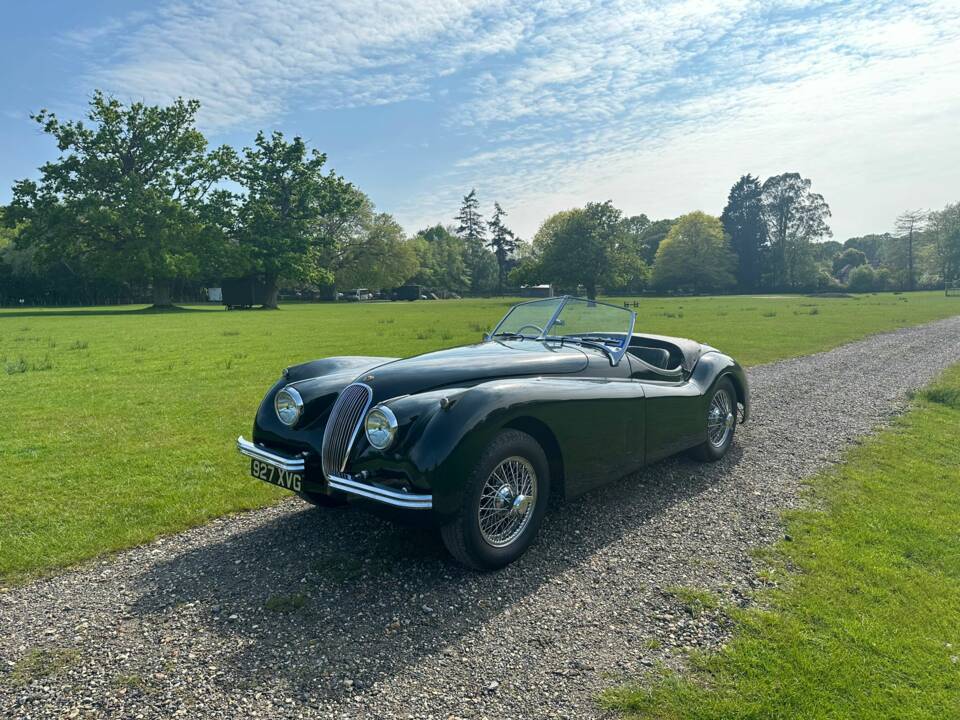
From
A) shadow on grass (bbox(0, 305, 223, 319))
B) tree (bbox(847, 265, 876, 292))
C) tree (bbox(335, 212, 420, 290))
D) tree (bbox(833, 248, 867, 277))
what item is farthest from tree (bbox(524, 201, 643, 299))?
tree (bbox(833, 248, 867, 277))

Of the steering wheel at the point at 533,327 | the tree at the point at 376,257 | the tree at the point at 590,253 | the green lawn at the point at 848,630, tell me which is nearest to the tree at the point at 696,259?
the tree at the point at 590,253

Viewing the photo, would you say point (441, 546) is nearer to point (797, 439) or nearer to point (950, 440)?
point (797, 439)

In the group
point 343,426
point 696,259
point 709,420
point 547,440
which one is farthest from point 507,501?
point 696,259

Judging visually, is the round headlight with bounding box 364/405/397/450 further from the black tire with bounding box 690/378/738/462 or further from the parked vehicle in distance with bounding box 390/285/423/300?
the parked vehicle in distance with bounding box 390/285/423/300

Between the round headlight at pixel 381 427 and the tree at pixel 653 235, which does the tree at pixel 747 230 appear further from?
the round headlight at pixel 381 427

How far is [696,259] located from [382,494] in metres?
86.6

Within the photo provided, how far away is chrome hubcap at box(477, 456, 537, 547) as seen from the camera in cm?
367

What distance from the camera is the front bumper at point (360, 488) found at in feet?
10.8

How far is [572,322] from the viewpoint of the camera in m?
5.51

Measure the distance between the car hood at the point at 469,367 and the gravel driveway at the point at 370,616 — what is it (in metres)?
1.20

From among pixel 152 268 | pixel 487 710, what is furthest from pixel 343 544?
pixel 152 268

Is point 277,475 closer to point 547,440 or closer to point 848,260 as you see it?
point 547,440

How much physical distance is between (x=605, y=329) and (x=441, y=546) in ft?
8.80

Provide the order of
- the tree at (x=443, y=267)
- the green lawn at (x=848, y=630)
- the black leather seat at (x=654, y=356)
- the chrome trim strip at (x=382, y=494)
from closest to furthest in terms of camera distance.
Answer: the green lawn at (x=848, y=630) < the chrome trim strip at (x=382, y=494) < the black leather seat at (x=654, y=356) < the tree at (x=443, y=267)
